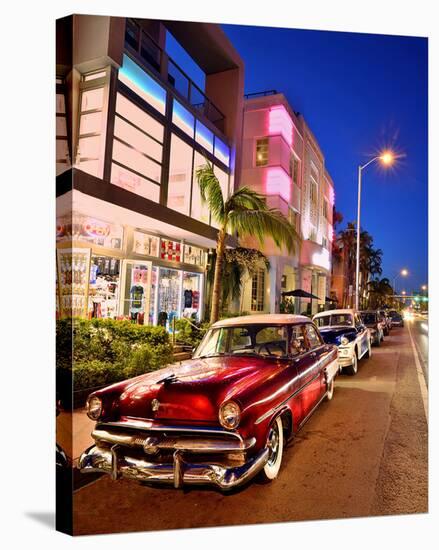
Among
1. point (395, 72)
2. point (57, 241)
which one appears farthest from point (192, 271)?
point (395, 72)

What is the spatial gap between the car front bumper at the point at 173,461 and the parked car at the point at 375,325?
128 inches

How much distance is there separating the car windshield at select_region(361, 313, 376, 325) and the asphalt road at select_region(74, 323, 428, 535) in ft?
3.39

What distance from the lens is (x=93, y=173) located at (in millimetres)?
3125

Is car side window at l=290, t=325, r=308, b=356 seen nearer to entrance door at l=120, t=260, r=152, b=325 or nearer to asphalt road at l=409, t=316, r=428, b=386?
entrance door at l=120, t=260, r=152, b=325

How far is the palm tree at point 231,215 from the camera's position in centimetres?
375

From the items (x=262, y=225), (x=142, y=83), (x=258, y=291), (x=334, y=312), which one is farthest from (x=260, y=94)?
(x=334, y=312)

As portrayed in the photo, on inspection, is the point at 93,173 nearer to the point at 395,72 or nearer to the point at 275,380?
the point at 275,380

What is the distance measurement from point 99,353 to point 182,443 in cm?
85

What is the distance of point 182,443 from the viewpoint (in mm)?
2793

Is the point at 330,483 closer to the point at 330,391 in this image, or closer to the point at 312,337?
the point at 330,391

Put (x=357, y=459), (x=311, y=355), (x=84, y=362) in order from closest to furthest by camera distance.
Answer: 1. (x=84, y=362)
2. (x=357, y=459)
3. (x=311, y=355)

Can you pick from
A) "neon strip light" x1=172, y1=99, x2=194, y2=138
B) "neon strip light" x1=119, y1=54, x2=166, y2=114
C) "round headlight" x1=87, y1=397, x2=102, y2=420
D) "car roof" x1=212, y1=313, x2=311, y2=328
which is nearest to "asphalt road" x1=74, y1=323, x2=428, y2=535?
"round headlight" x1=87, y1=397, x2=102, y2=420

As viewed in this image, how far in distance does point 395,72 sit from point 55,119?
328cm

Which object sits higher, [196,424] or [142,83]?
[142,83]
